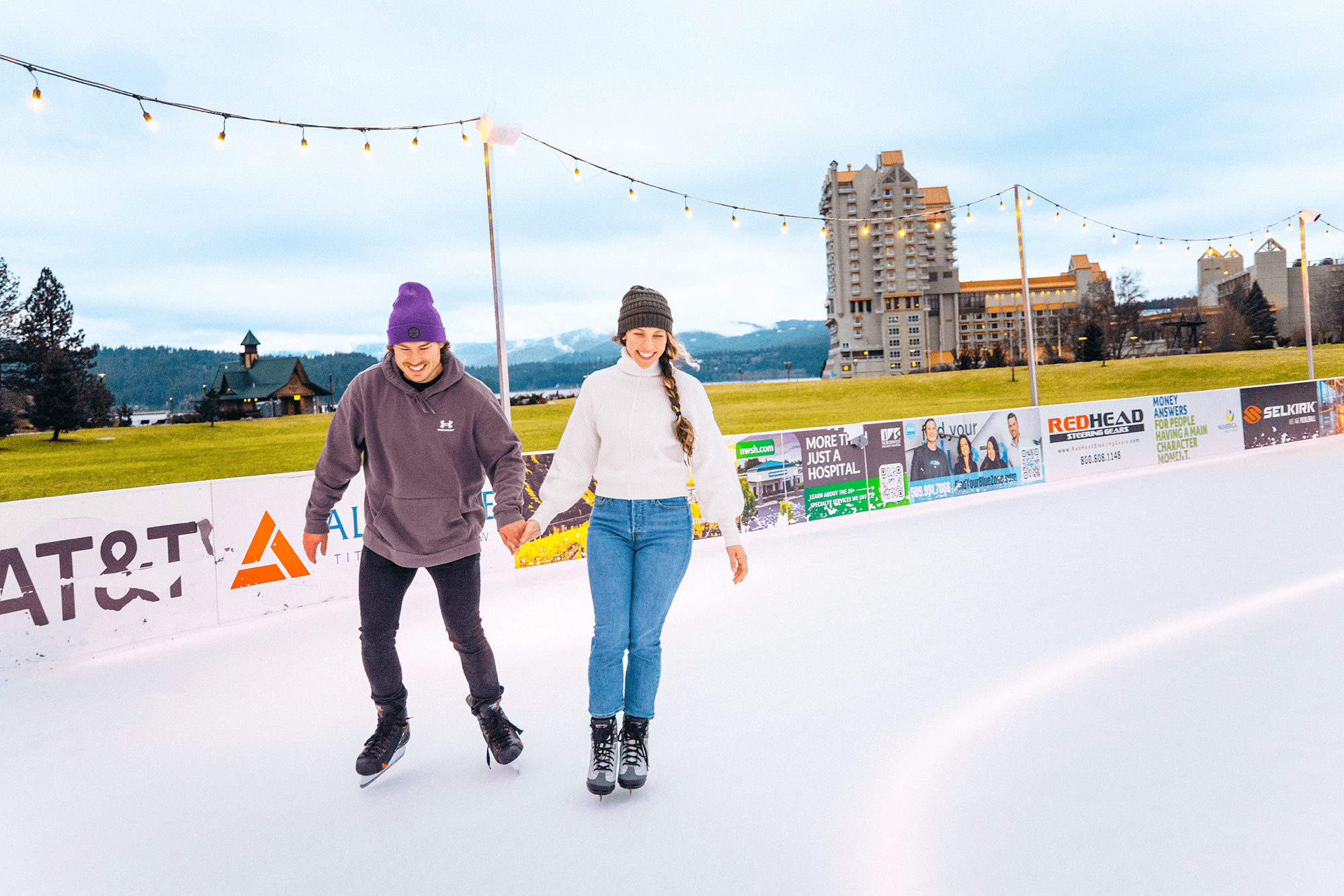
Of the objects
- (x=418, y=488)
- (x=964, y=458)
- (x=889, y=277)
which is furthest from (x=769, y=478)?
(x=889, y=277)

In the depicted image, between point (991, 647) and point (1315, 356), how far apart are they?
42.5 m

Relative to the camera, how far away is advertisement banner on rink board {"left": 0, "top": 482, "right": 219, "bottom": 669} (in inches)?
142

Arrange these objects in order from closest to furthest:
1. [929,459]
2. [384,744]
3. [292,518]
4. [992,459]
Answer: [384,744], [292,518], [929,459], [992,459]

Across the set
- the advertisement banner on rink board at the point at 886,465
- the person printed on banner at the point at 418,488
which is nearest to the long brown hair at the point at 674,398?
the person printed on banner at the point at 418,488

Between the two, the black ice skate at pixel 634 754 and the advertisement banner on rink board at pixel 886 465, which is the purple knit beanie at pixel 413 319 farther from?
the advertisement banner on rink board at pixel 886 465

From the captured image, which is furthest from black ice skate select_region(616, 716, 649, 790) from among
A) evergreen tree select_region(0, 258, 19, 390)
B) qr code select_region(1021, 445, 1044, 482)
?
evergreen tree select_region(0, 258, 19, 390)

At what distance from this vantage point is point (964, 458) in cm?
852

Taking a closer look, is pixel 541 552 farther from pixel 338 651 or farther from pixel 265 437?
pixel 265 437

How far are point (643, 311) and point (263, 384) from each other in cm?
3733

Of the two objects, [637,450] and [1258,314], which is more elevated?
[1258,314]

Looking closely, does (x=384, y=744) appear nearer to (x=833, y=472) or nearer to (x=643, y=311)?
(x=643, y=311)

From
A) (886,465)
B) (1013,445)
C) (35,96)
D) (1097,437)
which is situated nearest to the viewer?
(35,96)

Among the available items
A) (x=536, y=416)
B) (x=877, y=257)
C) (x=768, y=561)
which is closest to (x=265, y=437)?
(x=536, y=416)

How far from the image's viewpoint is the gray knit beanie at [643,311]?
6.79ft
